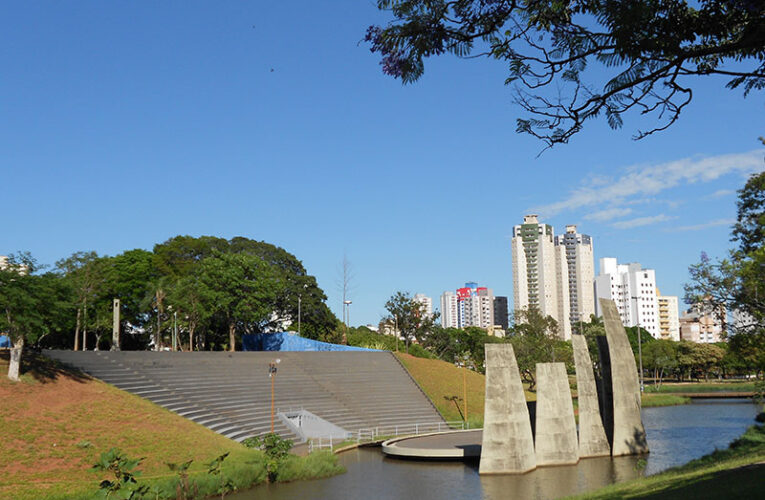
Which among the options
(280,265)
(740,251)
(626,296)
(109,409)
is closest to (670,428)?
(740,251)

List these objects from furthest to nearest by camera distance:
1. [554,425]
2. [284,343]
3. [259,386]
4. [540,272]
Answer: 1. [540,272]
2. [284,343]
3. [259,386]
4. [554,425]

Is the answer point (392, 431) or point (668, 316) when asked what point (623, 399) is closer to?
point (392, 431)

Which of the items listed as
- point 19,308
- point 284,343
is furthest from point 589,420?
point 284,343

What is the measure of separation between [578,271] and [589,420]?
160 metres

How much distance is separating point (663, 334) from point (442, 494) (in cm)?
16113

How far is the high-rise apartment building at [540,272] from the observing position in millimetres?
173375

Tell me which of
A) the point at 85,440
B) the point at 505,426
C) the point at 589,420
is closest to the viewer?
the point at 85,440

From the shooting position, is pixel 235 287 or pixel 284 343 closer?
pixel 235 287

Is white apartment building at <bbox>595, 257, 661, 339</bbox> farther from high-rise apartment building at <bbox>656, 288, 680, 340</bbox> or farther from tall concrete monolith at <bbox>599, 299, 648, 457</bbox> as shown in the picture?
tall concrete monolith at <bbox>599, 299, 648, 457</bbox>

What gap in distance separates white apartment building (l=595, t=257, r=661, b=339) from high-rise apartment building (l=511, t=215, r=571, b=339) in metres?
9.77

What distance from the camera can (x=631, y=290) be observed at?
170 metres

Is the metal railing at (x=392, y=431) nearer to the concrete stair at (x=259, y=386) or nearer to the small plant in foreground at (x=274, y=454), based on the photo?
the concrete stair at (x=259, y=386)

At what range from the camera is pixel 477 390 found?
46938mm

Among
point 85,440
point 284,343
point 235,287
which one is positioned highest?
point 235,287
